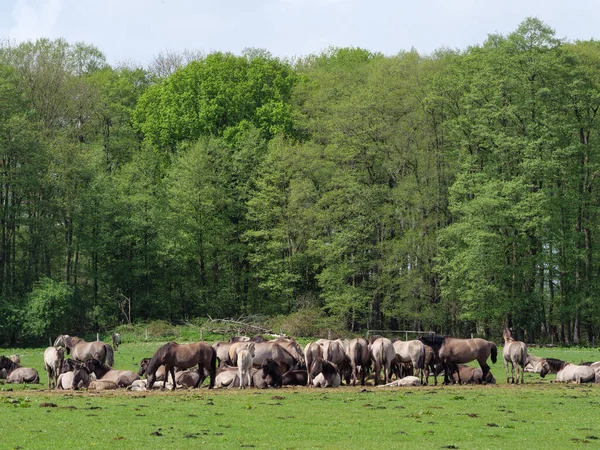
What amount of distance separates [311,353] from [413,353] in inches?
140

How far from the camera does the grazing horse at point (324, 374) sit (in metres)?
31.0

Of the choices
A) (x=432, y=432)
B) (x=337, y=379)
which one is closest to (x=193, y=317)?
(x=337, y=379)

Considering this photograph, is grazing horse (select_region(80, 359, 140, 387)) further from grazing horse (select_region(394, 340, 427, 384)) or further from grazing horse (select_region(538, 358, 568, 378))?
grazing horse (select_region(538, 358, 568, 378))

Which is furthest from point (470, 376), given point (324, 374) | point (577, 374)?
point (324, 374)

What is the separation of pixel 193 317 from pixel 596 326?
95.8 feet

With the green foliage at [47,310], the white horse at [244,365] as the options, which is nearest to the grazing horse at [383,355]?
the white horse at [244,365]

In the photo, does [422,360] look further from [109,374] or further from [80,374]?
[80,374]

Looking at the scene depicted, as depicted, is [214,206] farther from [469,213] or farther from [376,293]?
[469,213]

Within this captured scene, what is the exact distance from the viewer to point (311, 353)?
1266 inches

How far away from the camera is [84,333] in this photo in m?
64.0

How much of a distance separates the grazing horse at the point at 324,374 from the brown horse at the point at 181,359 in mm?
3351

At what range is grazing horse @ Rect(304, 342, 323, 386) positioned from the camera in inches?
1240

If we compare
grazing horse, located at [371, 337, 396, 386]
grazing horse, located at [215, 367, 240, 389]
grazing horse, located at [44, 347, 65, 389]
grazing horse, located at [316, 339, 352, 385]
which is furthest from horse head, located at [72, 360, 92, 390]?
grazing horse, located at [371, 337, 396, 386]

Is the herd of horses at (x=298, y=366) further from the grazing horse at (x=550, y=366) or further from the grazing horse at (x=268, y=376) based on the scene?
the grazing horse at (x=550, y=366)
